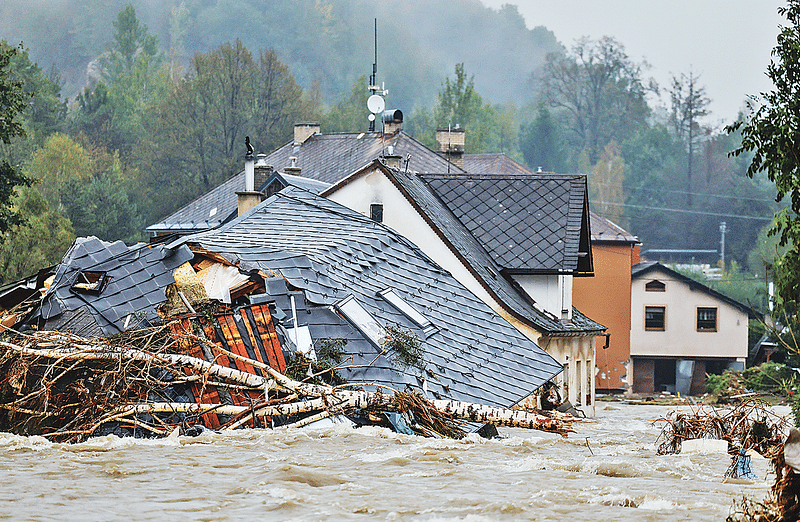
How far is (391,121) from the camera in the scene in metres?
45.9

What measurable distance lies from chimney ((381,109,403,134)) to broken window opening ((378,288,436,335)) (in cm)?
2876

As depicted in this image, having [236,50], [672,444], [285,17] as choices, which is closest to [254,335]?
[672,444]

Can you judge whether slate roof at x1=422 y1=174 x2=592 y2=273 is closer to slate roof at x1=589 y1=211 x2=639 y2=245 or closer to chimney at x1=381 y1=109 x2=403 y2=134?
chimney at x1=381 y1=109 x2=403 y2=134

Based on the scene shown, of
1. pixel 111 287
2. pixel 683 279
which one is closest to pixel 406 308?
pixel 111 287

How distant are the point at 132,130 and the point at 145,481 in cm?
8449

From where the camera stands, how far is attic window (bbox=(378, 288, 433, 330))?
1678cm

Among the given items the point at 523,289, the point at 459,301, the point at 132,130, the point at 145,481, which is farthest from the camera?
the point at 132,130

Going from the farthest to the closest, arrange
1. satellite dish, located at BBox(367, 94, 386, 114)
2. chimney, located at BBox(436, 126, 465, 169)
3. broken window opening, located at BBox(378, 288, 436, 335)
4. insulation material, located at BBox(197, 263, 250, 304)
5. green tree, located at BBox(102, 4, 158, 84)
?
green tree, located at BBox(102, 4, 158, 84)
chimney, located at BBox(436, 126, 465, 169)
satellite dish, located at BBox(367, 94, 386, 114)
broken window opening, located at BBox(378, 288, 436, 335)
insulation material, located at BBox(197, 263, 250, 304)

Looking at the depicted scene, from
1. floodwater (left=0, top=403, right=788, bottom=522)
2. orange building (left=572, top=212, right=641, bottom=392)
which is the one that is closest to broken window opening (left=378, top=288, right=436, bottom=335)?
floodwater (left=0, top=403, right=788, bottom=522)

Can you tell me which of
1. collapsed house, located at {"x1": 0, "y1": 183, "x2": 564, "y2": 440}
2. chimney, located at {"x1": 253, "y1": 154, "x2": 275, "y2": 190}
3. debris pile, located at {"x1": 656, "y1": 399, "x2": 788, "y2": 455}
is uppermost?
chimney, located at {"x1": 253, "y1": 154, "x2": 275, "y2": 190}

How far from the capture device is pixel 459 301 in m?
19.3

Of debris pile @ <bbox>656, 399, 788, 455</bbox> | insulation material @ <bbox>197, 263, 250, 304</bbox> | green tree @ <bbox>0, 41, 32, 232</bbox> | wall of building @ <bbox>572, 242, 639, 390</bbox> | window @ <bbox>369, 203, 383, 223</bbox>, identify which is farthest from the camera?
wall of building @ <bbox>572, 242, 639, 390</bbox>

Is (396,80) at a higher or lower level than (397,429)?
higher

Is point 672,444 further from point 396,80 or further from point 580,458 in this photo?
point 396,80
